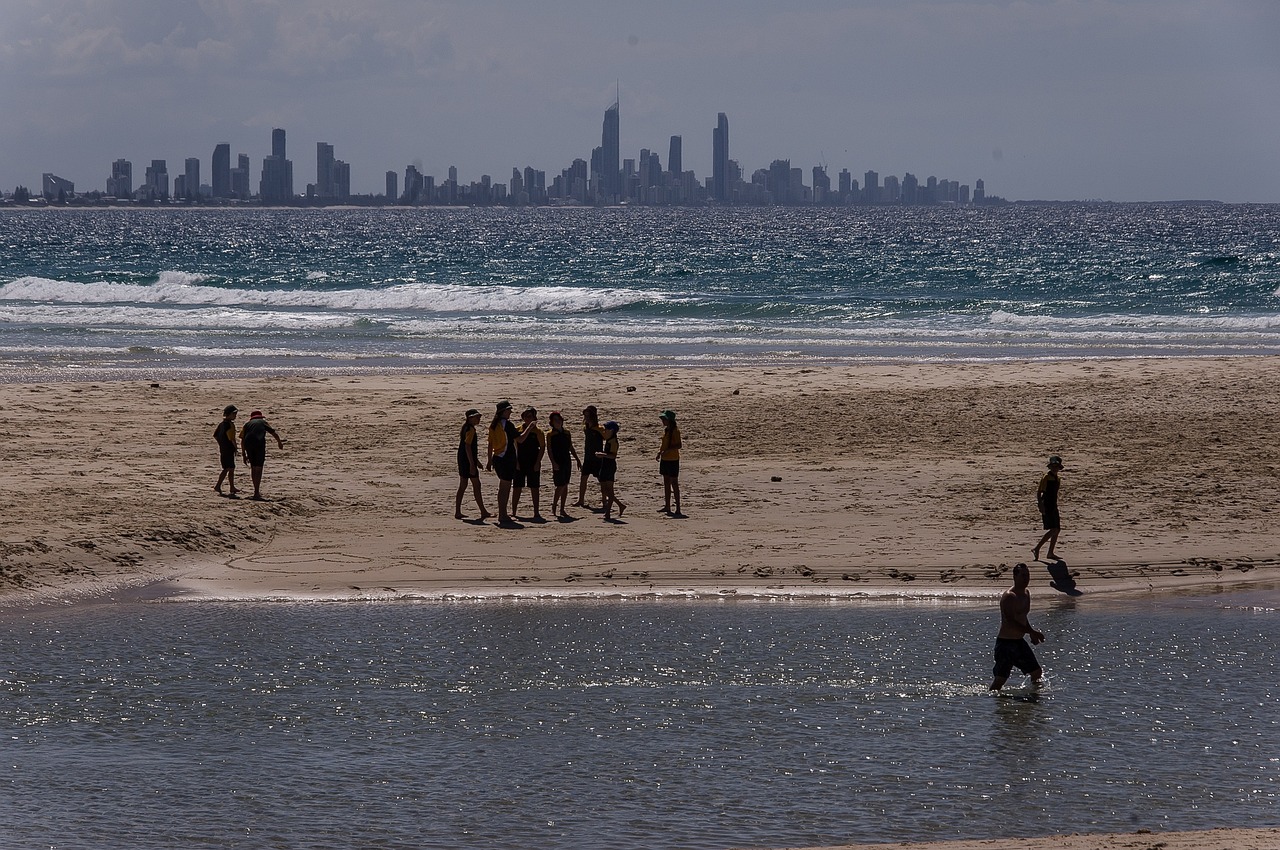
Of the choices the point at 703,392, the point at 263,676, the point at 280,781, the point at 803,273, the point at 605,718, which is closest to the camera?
the point at 280,781

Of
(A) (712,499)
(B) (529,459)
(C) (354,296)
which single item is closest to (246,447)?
(B) (529,459)

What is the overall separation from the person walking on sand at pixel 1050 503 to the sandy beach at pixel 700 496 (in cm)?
32

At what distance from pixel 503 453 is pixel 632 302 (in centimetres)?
3612

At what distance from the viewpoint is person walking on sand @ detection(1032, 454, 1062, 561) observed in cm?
1408

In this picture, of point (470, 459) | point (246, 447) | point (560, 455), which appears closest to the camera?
point (470, 459)

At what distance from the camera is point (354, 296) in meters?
55.0

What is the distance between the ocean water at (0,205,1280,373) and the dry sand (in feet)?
32.3

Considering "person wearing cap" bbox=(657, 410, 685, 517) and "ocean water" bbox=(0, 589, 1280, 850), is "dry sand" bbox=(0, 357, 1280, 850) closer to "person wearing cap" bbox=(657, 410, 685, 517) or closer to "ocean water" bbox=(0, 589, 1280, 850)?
"person wearing cap" bbox=(657, 410, 685, 517)

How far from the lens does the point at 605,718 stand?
397 inches

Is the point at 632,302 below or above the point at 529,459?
above

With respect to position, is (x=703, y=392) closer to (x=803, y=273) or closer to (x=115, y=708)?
(x=115, y=708)

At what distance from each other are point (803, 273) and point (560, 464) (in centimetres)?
5267

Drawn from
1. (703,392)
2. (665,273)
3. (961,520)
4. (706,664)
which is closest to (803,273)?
(665,273)

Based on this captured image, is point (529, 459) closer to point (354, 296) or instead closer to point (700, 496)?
point (700, 496)
